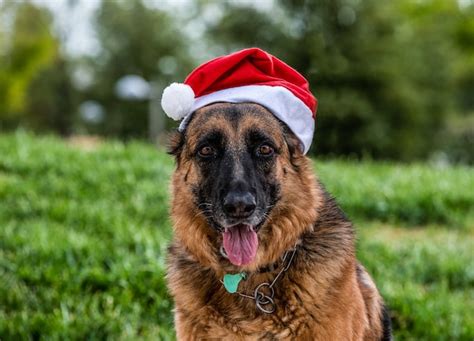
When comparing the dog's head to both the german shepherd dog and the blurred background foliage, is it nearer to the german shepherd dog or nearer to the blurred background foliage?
the german shepherd dog

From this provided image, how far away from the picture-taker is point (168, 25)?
44.6m

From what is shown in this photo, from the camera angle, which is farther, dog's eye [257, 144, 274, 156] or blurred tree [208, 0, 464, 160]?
blurred tree [208, 0, 464, 160]

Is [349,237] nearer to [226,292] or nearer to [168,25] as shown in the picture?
[226,292]

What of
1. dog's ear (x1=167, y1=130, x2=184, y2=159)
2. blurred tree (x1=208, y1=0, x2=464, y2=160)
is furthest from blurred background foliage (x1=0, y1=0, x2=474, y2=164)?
dog's ear (x1=167, y1=130, x2=184, y2=159)

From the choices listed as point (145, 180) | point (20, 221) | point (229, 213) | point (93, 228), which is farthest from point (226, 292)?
point (145, 180)

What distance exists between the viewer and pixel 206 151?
144 inches

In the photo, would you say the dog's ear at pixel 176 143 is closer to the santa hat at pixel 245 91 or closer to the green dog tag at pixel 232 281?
the santa hat at pixel 245 91

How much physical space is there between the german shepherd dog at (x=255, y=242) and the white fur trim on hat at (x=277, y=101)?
4 cm

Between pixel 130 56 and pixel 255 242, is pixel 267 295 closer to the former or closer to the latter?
pixel 255 242

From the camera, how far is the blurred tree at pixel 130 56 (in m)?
42.6

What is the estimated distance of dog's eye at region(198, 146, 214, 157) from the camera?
12.0ft

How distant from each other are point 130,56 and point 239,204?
136 feet

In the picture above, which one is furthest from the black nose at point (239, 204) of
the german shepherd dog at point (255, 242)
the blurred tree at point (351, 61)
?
the blurred tree at point (351, 61)

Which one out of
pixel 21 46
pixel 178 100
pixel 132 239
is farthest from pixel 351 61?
pixel 178 100
